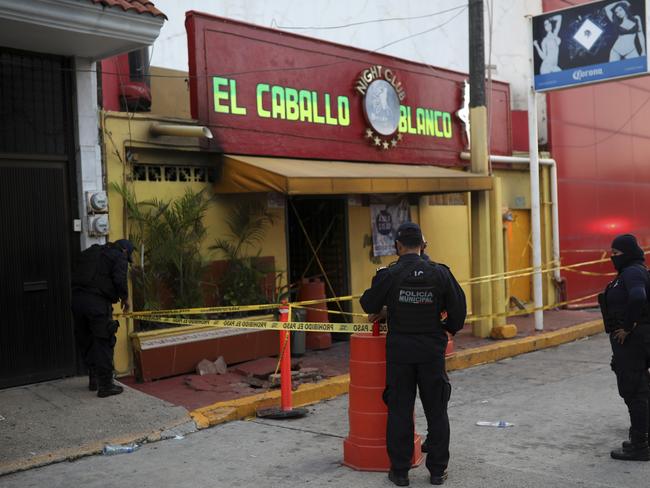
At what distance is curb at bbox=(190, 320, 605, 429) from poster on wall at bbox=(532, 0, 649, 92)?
13.5ft

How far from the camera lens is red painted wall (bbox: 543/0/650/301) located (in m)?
16.1

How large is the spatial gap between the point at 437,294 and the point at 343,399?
11.6ft

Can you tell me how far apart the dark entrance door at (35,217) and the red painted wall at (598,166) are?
10732 millimetres

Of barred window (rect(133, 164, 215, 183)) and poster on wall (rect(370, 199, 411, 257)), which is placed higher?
barred window (rect(133, 164, 215, 183))

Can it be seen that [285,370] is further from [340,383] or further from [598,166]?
[598,166]

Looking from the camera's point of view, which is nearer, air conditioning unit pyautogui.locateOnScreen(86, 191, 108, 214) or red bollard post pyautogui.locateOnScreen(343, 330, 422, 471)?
red bollard post pyautogui.locateOnScreen(343, 330, 422, 471)

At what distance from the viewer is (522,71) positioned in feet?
59.1

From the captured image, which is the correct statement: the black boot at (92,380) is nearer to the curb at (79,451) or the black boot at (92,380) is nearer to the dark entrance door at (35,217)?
the dark entrance door at (35,217)

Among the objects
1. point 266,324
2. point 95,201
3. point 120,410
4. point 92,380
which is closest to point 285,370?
point 266,324

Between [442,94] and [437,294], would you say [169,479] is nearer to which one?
[437,294]

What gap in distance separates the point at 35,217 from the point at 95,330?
149 centimetres

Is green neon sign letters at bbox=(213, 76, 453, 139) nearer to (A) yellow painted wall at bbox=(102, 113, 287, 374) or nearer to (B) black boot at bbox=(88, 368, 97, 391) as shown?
(A) yellow painted wall at bbox=(102, 113, 287, 374)

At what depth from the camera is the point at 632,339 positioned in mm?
5871

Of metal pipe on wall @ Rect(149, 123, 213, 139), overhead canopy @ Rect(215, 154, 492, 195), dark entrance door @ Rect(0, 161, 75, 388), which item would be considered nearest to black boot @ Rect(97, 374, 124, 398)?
dark entrance door @ Rect(0, 161, 75, 388)
